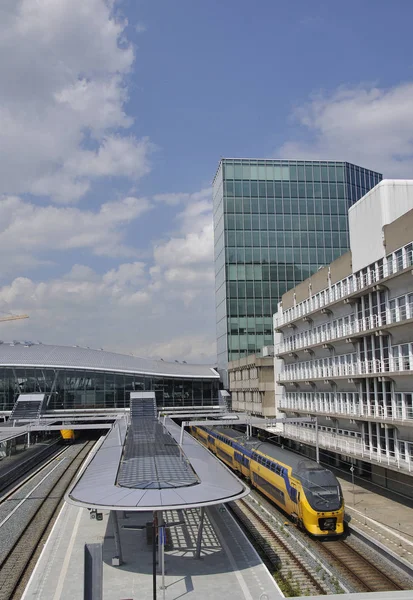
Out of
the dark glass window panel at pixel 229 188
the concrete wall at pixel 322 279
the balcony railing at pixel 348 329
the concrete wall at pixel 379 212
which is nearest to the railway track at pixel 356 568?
the balcony railing at pixel 348 329

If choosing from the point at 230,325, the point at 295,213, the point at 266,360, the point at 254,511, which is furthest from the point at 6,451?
the point at 295,213

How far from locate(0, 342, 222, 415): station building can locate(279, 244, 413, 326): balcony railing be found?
117 feet

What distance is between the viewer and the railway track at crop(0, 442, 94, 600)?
21.2 m

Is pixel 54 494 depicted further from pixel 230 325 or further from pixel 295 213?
pixel 295 213

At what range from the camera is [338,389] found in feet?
134

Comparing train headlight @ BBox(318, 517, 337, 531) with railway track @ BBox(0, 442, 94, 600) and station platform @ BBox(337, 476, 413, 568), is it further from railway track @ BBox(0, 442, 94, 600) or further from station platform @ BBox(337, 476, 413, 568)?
railway track @ BBox(0, 442, 94, 600)

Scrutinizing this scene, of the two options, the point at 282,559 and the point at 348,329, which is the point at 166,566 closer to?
the point at 282,559

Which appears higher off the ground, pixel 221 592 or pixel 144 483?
pixel 144 483

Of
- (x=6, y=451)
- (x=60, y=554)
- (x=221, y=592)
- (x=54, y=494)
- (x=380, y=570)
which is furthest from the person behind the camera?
(x=6, y=451)

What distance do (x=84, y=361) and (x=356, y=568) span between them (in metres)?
63.1

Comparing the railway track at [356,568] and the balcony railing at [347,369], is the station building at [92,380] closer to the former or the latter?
the balcony railing at [347,369]

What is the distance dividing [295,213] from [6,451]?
5609 centimetres

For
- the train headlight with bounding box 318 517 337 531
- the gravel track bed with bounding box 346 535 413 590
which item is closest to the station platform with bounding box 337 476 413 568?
the gravel track bed with bounding box 346 535 413 590

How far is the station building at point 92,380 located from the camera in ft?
253
